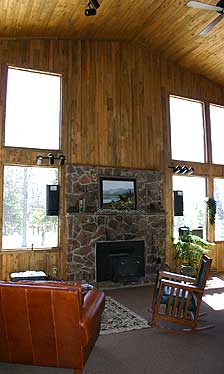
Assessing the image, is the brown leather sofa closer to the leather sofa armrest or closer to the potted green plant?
the leather sofa armrest

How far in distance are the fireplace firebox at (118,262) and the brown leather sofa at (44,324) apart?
147 inches

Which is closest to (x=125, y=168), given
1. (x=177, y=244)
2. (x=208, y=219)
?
(x=177, y=244)

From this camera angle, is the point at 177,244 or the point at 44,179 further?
the point at 177,244

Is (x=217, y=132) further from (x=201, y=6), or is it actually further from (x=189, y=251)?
(x=201, y=6)

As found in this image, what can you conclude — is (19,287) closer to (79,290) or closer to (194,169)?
(79,290)

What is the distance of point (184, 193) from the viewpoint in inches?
314

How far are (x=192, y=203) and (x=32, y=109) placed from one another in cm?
439

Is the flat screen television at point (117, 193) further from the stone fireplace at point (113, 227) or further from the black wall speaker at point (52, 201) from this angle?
the black wall speaker at point (52, 201)

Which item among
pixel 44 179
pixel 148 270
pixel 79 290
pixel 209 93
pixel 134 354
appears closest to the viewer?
pixel 79 290

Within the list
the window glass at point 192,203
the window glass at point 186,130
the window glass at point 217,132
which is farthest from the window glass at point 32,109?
the window glass at point 217,132

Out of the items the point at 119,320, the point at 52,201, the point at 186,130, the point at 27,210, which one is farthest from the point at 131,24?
the point at 119,320

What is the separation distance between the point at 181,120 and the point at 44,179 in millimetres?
3848

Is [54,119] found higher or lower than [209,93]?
lower

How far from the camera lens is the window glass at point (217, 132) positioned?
8648 millimetres
